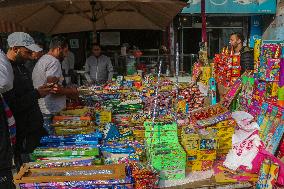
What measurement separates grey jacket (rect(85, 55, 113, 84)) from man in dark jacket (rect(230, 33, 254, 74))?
99.6 inches

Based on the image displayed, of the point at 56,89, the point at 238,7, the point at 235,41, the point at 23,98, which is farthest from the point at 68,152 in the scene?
the point at 238,7

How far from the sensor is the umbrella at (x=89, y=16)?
6.89 metres

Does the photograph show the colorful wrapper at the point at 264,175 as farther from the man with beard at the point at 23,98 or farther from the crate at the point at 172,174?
the man with beard at the point at 23,98

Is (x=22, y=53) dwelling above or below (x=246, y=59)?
above

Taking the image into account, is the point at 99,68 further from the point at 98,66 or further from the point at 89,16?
the point at 89,16

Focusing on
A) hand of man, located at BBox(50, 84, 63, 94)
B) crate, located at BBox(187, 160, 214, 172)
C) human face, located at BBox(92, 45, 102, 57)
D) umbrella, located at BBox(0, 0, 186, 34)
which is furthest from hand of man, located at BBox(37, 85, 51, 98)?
umbrella, located at BBox(0, 0, 186, 34)

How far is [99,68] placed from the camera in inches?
272

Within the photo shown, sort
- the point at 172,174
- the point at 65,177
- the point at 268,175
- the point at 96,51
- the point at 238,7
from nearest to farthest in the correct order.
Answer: the point at 65,177 < the point at 268,175 < the point at 172,174 < the point at 96,51 < the point at 238,7

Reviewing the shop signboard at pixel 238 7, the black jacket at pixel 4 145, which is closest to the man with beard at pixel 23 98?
the black jacket at pixel 4 145

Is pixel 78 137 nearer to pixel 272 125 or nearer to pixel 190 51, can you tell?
pixel 272 125

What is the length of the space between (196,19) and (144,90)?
9414 millimetres

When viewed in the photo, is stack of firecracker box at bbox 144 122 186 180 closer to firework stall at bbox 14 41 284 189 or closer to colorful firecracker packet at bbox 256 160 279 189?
firework stall at bbox 14 41 284 189

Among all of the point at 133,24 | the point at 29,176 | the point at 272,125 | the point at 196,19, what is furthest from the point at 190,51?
the point at 29,176

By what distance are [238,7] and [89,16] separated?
26.1 feet
